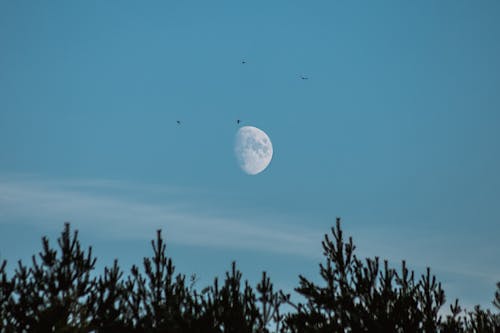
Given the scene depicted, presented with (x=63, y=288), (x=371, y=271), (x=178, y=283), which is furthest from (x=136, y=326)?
(x=371, y=271)

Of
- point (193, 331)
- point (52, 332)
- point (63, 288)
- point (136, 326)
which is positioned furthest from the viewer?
point (136, 326)

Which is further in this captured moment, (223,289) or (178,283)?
(178,283)

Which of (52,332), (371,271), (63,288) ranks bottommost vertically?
(52,332)

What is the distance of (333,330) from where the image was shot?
1622 cm

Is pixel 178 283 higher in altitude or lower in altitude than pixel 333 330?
higher

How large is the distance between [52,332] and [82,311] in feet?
3.09

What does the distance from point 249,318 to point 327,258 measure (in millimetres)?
3163

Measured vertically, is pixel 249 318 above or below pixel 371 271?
below

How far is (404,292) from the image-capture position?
15.5m

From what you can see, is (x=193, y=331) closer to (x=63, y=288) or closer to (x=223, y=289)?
(x=223, y=289)

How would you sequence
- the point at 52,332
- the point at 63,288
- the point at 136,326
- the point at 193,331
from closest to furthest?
the point at 52,332, the point at 63,288, the point at 193,331, the point at 136,326

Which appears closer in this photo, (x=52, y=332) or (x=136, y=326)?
(x=52, y=332)

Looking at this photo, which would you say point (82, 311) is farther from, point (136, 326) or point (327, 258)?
point (327, 258)

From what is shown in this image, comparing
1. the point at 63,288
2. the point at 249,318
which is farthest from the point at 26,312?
the point at 249,318
